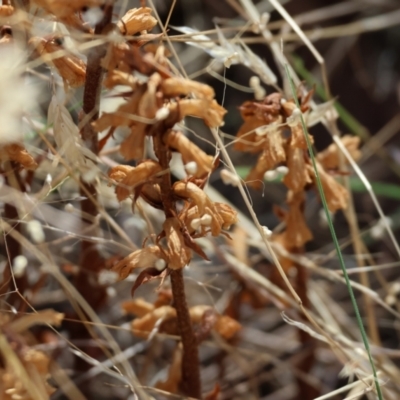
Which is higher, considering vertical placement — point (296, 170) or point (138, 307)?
point (296, 170)

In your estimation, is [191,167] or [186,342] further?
[186,342]

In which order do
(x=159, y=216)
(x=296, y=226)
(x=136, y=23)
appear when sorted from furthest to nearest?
1. (x=159, y=216)
2. (x=296, y=226)
3. (x=136, y=23)

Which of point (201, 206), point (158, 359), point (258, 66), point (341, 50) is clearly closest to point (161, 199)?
point (201, 206)

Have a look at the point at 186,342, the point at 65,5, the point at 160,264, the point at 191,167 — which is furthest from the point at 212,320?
the point at 65,5

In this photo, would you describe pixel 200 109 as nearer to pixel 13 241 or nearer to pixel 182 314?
pixel 182 314

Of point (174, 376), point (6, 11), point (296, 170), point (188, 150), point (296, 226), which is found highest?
point (6, 11)

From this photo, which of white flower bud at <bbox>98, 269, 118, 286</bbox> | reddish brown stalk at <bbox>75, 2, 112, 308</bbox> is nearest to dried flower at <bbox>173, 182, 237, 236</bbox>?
reddish brown stalk at <bbox>75, 2, 112, 308</bbox>

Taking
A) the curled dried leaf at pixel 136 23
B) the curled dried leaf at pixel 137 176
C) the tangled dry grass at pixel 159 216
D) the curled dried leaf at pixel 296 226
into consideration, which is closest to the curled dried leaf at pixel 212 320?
the tangled dry grass at pixel 159 216

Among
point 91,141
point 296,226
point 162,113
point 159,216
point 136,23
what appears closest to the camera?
point 162,113
